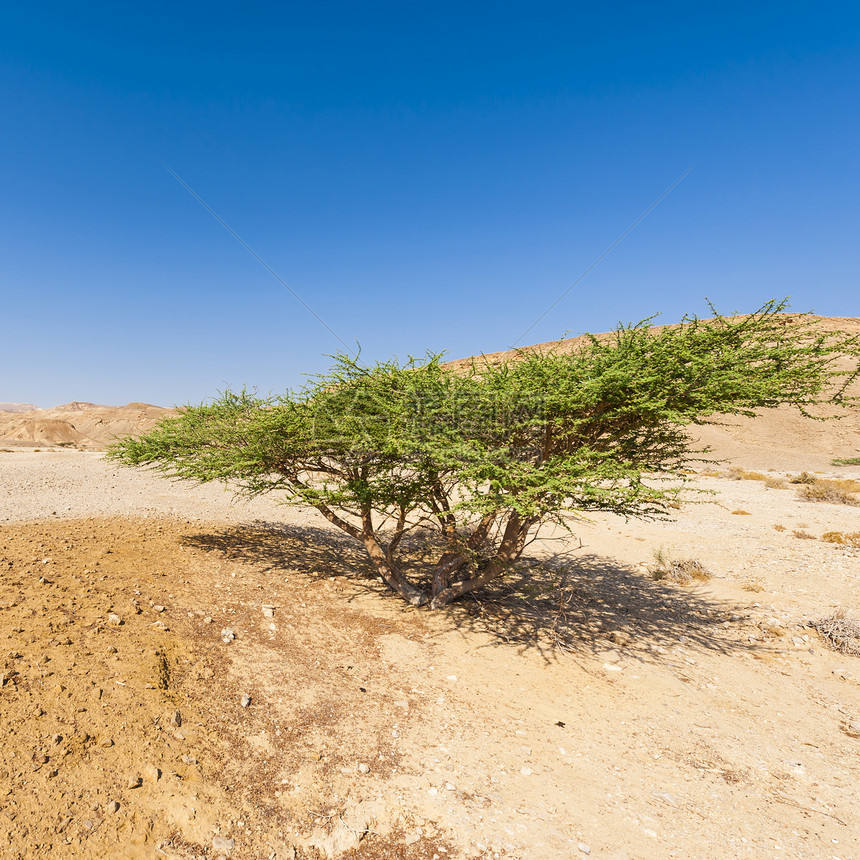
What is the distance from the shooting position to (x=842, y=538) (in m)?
13.6

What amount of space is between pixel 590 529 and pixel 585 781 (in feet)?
40.9

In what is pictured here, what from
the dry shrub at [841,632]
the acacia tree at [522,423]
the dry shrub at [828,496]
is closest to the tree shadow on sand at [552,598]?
the acacia tree at [522,423]

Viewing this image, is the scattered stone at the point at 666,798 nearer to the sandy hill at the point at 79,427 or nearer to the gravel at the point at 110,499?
the gravel at the point at 110,499

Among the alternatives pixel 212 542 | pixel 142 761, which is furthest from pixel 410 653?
pixel 212 542

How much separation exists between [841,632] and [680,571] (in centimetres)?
Answer: 360

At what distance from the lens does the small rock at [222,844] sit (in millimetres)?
3477

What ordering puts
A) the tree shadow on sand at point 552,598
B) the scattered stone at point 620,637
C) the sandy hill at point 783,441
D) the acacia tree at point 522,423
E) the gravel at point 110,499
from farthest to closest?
the sandy hill at point 783,441
the gravel at point 110,499
the tree shadow on sand at point 552,598
the scattered stone at point 620,637
the acacia tree at point 522,423

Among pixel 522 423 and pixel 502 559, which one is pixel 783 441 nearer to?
pixel 502 559

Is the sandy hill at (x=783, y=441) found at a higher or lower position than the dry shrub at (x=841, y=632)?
higher

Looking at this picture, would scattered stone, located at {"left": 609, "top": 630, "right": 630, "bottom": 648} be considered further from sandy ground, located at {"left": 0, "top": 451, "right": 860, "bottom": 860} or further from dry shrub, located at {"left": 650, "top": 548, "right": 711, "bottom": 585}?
dry shrub, located at {"left": 650, "top": 548, "right": 711, "bottom": 585}

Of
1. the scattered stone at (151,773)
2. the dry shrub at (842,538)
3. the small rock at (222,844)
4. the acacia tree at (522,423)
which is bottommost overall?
the small rock at (222,844)

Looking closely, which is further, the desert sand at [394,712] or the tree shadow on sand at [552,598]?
the tree shadow on sand at [552,598]

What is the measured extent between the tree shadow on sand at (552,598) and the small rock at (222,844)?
4.52 meters

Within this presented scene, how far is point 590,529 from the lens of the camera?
639 inches
